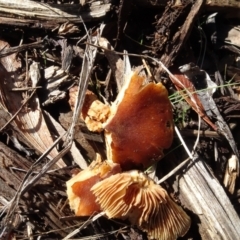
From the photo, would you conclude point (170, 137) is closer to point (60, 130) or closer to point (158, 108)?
point (158, 108)

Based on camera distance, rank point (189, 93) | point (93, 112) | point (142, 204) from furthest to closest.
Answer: point (189, 93) → point (93, 112) → point (142, 204)

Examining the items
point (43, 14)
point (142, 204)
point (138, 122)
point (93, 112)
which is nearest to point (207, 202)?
point (142, 204)

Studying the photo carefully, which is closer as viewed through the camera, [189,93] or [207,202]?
[207,202]

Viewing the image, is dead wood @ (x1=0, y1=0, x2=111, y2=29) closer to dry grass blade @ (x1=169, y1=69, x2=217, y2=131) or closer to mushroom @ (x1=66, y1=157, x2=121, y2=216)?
dry grass blade @ (x1=169, y1=69, x2=217, y2=131)

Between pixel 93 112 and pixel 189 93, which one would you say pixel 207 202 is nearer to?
pixel 189 93

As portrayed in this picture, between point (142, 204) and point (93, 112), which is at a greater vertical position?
point (93, 112)

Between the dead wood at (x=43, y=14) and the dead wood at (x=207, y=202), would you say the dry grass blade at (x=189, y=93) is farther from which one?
the dead wood at (x=43, y=14)

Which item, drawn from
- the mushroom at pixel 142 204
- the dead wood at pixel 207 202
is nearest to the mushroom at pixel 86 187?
the mushroom at pixel 142 204
